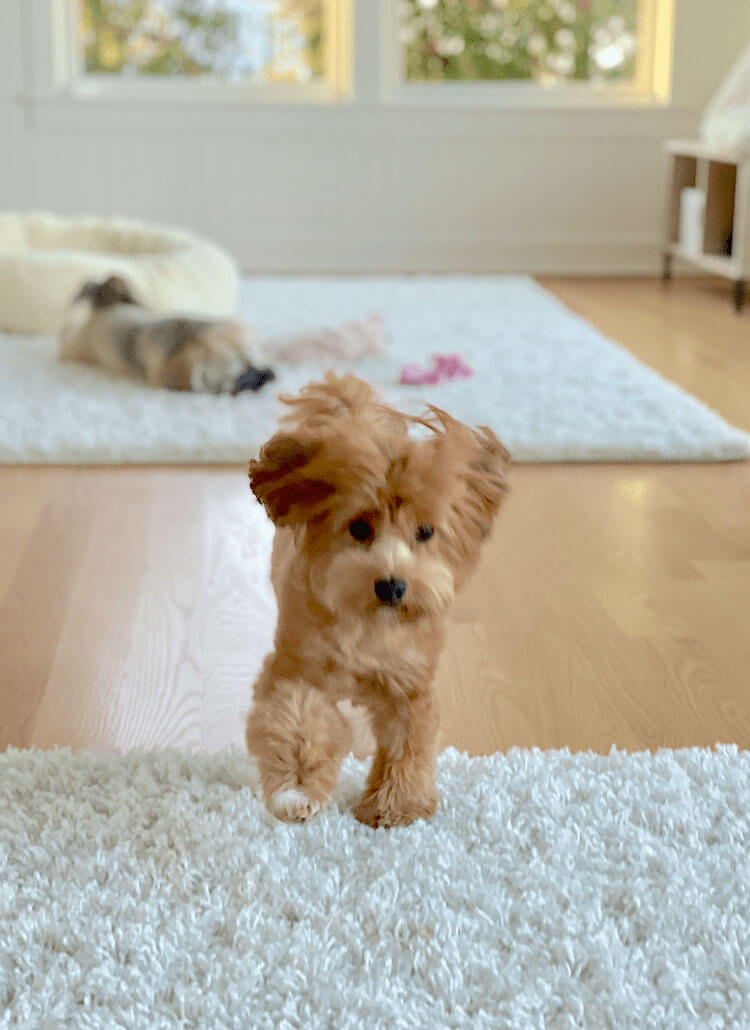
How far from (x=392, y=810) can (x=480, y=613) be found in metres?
0.67

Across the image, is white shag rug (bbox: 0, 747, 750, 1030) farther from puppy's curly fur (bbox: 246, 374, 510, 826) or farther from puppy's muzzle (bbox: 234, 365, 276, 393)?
puppy's muzzle (bbox: 234, 365, 276, 393)

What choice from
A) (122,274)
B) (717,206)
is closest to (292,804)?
(122,274)

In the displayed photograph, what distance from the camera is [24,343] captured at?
3.86 meters

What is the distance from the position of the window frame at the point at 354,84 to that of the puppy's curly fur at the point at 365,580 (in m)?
4.65

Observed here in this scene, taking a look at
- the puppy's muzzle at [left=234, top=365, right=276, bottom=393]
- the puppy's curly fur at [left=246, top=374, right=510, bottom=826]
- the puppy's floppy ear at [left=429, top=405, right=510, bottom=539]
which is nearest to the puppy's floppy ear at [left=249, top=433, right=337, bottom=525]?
the puppy's curly fur at [left=246, top=374, right=510, bottom=826]

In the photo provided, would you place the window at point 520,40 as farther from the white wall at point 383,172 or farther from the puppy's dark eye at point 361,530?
the puppy's dark eye at point 361,530

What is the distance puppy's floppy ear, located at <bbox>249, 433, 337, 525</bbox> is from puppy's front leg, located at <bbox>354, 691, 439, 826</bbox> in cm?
24

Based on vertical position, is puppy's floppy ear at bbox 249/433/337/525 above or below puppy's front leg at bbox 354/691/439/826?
above

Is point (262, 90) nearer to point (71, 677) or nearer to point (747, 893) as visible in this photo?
point (71, 677)

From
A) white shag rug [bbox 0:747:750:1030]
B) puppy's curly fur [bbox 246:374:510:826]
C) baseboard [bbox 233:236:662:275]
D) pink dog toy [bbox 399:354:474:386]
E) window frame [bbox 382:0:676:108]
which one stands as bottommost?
baseboard [bbox 233:236:662:275]

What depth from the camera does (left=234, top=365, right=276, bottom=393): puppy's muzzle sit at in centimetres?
312

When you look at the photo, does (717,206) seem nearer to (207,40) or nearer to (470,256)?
(470,256)

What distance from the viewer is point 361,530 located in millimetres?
1144

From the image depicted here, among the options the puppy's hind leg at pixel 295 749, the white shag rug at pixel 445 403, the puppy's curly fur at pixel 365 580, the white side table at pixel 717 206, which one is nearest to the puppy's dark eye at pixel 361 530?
the puppy's curly fur at pixel 365 580
